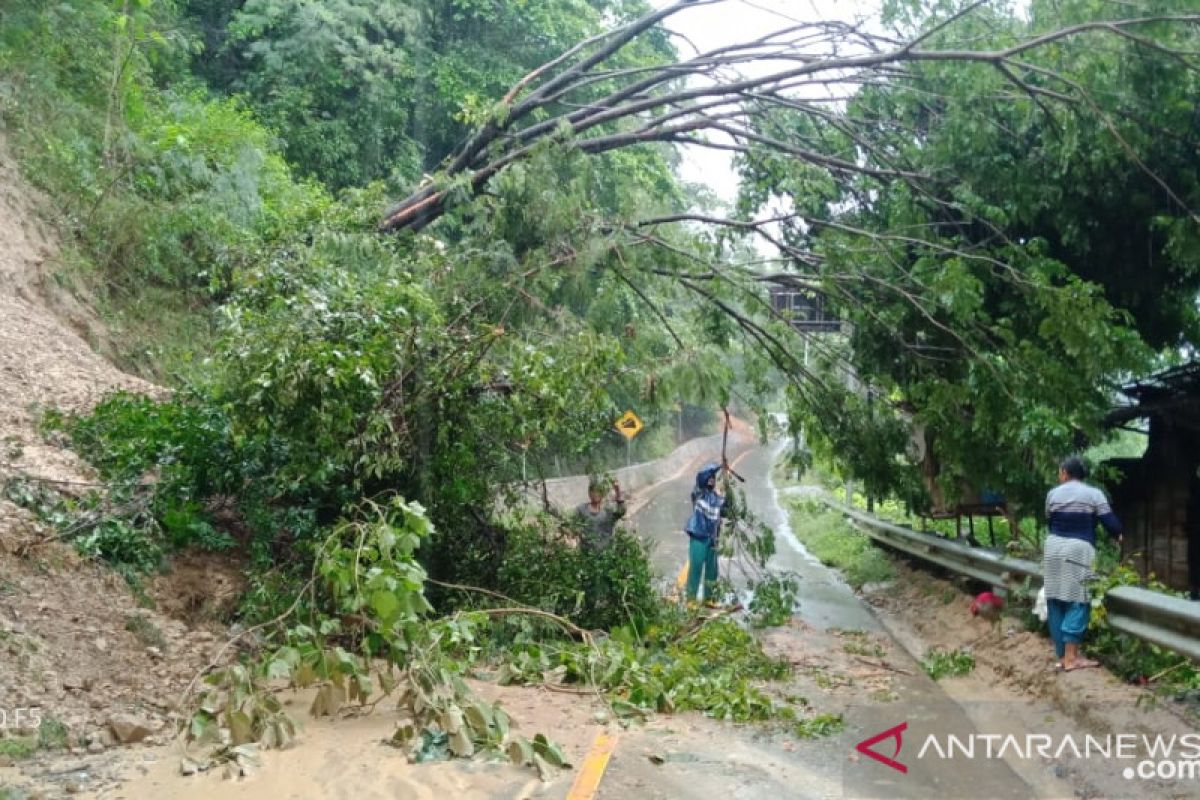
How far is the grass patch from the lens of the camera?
16.5 meters

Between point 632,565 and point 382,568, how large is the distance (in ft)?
14.4

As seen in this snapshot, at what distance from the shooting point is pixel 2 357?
10.8m

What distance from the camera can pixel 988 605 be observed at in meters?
10.7

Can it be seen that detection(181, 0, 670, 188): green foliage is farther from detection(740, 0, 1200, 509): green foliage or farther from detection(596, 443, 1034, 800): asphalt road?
detection(596, 443, 1034, 800): asphalt road

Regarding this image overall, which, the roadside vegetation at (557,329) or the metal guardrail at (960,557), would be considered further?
the metal guardrail at (960,557)

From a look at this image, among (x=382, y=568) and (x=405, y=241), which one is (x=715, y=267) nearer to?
(x=405, y=241)

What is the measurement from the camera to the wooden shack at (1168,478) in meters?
14.7

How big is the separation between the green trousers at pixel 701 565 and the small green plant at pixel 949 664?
292cm

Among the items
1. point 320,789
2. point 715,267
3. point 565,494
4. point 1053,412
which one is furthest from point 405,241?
point 565,494

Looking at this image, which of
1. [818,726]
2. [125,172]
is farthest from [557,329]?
[125,172]

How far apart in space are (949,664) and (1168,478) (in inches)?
324

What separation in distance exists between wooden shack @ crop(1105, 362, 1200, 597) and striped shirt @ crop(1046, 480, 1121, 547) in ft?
23.3

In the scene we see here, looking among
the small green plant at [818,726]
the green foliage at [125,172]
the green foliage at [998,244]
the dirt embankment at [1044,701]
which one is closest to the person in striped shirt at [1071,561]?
the dirt embankment at [1044,701]

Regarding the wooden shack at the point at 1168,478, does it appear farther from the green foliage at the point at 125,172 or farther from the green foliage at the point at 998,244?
the green foliage at the point at 125,172
